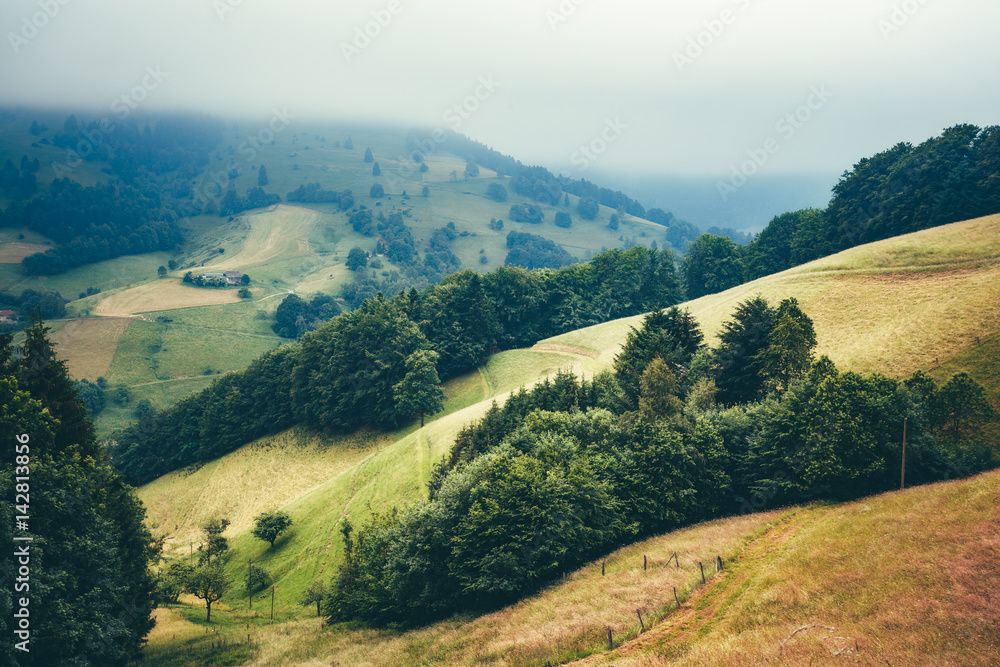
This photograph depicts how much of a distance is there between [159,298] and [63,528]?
192m

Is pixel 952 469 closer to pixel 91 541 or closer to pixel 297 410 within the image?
pixel 91 541

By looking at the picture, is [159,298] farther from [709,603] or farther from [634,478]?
[709,603]

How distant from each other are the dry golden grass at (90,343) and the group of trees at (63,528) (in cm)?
13967

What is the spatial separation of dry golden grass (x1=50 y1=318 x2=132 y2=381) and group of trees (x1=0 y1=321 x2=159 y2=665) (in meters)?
140

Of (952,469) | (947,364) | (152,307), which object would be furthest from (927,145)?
(152,307)

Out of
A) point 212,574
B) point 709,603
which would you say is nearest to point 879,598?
point 709,603

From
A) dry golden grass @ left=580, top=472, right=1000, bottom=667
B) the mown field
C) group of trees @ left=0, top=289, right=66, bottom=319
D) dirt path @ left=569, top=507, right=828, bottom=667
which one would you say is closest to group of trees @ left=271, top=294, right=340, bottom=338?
group of trees @ left=0, top=289, right=66, bottom=319

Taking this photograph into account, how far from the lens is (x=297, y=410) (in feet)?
273

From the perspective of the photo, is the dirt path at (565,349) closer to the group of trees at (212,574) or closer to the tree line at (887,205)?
the tree line at (887,205)

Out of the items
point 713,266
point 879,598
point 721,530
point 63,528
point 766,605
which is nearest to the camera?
point 879,598

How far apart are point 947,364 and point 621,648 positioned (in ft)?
136

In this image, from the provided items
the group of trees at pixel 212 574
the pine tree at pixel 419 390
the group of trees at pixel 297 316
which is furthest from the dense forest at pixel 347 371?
the group of trees at pixel 297 316

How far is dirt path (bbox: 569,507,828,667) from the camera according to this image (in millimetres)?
20156

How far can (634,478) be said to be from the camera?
114 feet
